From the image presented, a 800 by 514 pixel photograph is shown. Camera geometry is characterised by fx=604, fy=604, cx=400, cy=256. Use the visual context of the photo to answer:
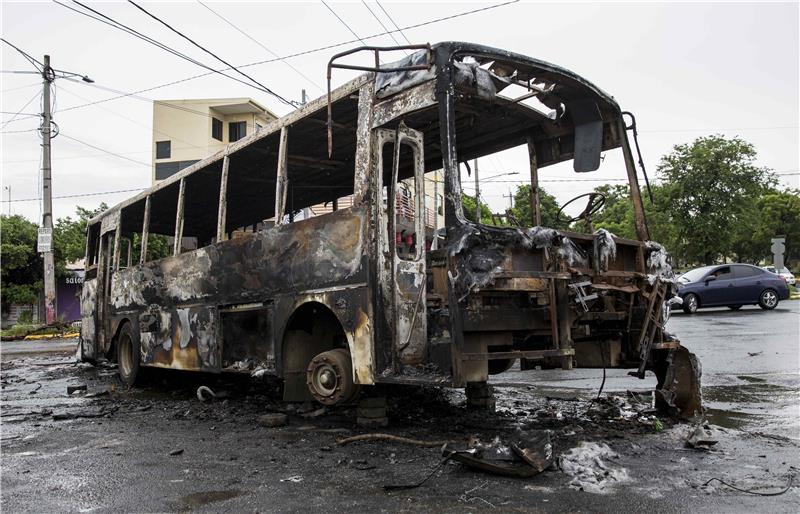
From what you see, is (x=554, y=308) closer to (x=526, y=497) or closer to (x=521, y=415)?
(x=526, y=497)

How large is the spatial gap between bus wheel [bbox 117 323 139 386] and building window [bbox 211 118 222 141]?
28.0 meters

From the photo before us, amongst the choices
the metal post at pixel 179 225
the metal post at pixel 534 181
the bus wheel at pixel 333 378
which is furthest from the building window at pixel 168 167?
the bus wheel at pixel 333 378

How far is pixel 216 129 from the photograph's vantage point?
3609cm

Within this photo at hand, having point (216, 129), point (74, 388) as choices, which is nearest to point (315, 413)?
point (74, 388)

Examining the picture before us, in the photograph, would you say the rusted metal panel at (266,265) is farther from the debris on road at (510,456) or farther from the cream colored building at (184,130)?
the cream colored building at (184,130)

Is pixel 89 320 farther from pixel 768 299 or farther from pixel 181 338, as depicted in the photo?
pixel 768 299

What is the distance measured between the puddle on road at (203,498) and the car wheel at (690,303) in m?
16.3

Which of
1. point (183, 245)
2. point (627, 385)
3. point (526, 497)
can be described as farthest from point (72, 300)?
point (526, 497)

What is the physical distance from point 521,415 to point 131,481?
3.50 m

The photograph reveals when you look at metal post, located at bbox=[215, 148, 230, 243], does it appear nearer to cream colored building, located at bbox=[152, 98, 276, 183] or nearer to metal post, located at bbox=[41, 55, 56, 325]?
metal post, located at bbox=[41, 55, 56, 325]

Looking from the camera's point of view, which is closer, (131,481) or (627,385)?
(131,481)

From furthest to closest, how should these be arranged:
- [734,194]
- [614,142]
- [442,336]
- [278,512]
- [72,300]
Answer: [72,300] < [734,194] < [614,142] < [442,336] < [278,512]

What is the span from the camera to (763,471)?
12.8ft

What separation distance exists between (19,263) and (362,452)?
28182 millimetres
